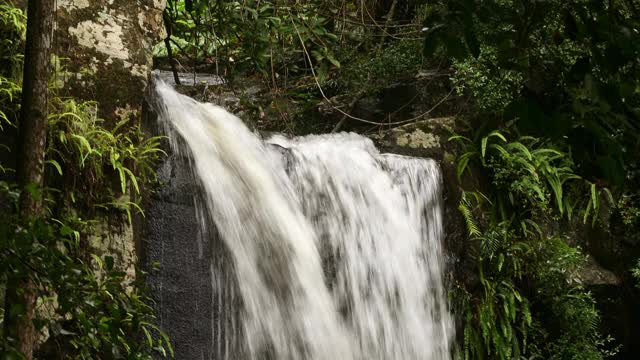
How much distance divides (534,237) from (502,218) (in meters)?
0.38

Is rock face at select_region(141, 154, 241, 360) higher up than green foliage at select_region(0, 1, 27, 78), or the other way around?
green foliage at select_region(0, 1, 27, 78)

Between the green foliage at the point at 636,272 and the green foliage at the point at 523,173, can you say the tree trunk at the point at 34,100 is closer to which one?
the green foliage at the point at 523,173

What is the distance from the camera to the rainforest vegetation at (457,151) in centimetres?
210

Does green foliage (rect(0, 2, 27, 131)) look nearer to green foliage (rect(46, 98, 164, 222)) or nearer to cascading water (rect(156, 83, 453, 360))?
green foliage (rect(46, 98, 164, 222))

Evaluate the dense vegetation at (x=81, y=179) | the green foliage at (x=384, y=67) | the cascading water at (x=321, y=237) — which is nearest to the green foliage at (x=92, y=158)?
the dense vegetation at (x=81, y=179)

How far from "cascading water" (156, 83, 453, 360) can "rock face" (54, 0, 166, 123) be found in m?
0.40

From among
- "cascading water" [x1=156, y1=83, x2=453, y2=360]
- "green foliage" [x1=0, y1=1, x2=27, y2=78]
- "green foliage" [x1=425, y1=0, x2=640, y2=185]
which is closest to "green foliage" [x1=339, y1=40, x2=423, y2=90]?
Answer: "cascading water" [x1=156, y1=83, x2=453, y2=360]

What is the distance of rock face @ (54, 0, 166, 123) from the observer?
479 cm

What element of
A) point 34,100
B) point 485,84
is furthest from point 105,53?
point 485,84

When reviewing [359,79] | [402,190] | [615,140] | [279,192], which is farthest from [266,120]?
[615,140]

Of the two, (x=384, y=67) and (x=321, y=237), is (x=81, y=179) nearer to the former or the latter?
(x=321, y=237)

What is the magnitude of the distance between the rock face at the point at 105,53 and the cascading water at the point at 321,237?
398 mm

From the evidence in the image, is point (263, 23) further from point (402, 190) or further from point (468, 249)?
point (468, 249)

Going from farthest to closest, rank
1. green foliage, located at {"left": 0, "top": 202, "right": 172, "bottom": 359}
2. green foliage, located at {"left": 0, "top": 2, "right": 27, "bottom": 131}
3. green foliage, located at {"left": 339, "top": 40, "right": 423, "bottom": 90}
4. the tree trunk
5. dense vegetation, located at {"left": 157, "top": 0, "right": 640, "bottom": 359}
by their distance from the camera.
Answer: green foliage, located at {"left": 339, "top": 40, "right": 423, "bottom": 90}, dense vegetation, located at {"left": 157, "top": 0, "right": 640, "bottom": 359}, green foliage, located at {"left": 0, "top": 2, "right": 27, "bottom": 131}, the tree trunk, green foliage, located at {"left": 0, "top": 202, "right": 172, "bottom": 359}
